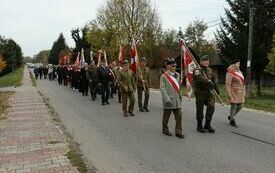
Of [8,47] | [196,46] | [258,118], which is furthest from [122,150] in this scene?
[8,47]

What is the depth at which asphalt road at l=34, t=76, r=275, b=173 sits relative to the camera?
7.34m

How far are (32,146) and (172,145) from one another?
2803 millimetres

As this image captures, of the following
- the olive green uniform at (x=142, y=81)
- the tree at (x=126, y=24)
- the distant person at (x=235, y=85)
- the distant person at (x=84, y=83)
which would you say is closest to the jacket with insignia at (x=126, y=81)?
the olive green uniform at (x=142, y=81)

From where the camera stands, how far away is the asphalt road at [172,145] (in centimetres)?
734

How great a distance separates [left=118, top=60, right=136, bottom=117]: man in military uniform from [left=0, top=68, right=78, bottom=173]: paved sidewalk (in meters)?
2.47

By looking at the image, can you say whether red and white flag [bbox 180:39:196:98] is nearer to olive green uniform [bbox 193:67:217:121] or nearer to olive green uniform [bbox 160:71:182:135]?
olive green uniform [bbox 193:67:217:121]

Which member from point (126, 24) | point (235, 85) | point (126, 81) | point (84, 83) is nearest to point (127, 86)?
point (126, 81)

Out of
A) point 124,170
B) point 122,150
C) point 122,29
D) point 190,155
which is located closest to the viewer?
point 124,170

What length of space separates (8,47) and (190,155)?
85950mm

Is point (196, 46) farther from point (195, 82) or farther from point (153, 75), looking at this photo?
point (195, 82)

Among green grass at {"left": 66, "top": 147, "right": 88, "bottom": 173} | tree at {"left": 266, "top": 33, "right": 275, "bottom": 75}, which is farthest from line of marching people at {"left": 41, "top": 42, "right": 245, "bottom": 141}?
tree at {"left": 266, "top": 33, "right": 275, "bottom": 75}

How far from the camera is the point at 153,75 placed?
41656 mm

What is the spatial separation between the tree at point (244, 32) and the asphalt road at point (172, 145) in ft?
67.7

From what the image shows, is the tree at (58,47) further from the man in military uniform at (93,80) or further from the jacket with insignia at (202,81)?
the jacket with insignia at (202,81)
